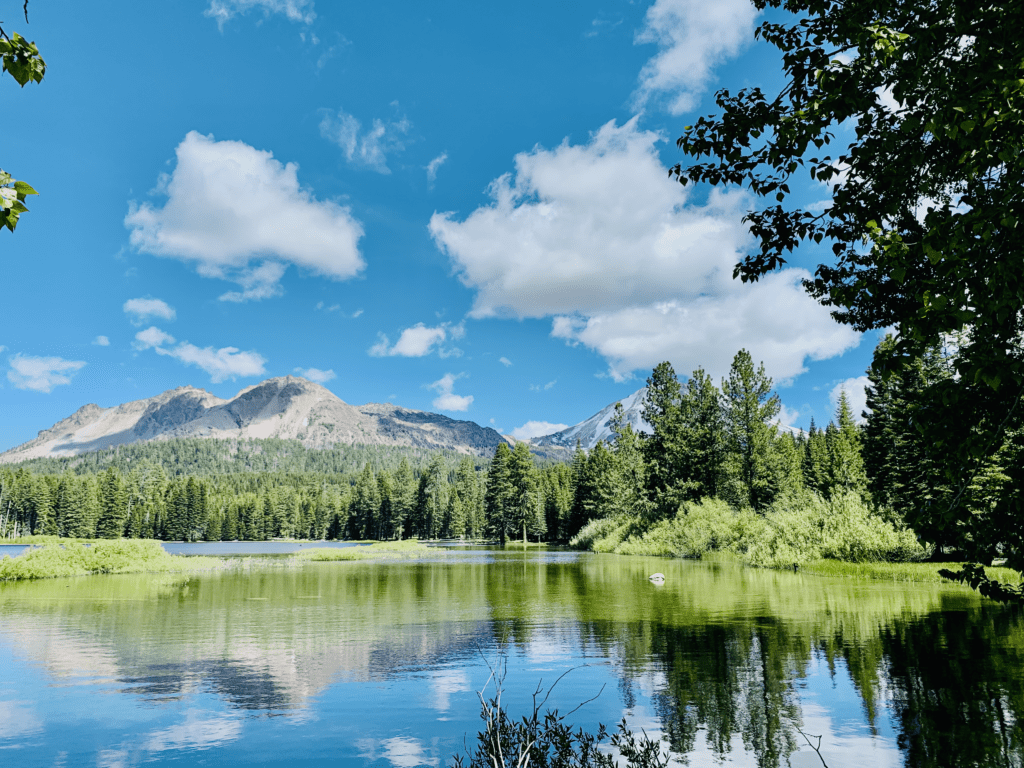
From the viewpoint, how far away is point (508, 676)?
13.4 meters

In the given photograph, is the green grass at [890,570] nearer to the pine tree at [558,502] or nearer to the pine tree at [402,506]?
the pine tree at [558,502]

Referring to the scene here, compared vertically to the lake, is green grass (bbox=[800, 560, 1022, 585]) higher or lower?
lower

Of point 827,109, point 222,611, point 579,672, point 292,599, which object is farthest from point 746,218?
point 292,599

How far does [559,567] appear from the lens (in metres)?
45.1

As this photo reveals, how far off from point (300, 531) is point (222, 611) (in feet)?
463

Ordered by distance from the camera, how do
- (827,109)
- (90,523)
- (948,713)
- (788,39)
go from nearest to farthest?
(827,109) → (788,39) → (948,713) → (90,523)

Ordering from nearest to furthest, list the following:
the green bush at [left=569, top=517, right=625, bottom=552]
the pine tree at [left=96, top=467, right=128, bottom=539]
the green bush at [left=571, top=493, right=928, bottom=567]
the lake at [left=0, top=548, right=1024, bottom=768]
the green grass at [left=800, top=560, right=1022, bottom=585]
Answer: the lake at [left=0, top=548, right=1024, bottom=768]
the green grass at [left=800, top=560, right=1022, bottom=585]
the green bush at [left=571, top=493, right=928, bottom=567]
the green bush at [left=569, top=517, right=625, bottom=552]
the pine tree at [left=96, top=467, right=128, bottom=539]

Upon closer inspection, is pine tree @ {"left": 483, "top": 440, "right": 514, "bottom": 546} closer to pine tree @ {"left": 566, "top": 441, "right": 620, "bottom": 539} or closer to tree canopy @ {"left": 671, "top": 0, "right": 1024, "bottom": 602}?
pine tree @ {"left": 566, "top": 441, "right": 620, "bottom": 539}

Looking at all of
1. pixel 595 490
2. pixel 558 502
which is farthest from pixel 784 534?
pixel 558 502

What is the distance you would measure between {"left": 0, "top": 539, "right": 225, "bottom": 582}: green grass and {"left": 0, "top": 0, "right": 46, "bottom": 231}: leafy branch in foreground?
4201 cm

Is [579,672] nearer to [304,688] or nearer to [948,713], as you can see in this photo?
[304,688]

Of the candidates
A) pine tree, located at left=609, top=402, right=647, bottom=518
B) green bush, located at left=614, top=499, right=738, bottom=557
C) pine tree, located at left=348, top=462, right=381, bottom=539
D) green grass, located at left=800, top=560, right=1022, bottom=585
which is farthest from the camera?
pine tree, located at left=348, top=462, right=381, bottom=539

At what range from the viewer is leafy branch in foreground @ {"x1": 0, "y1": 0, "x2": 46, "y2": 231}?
396cm

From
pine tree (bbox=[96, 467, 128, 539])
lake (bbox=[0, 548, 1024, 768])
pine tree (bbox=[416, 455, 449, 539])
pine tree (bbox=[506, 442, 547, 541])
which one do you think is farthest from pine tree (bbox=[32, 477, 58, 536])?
lake (bbox=[0, 548, 1024, 768])
